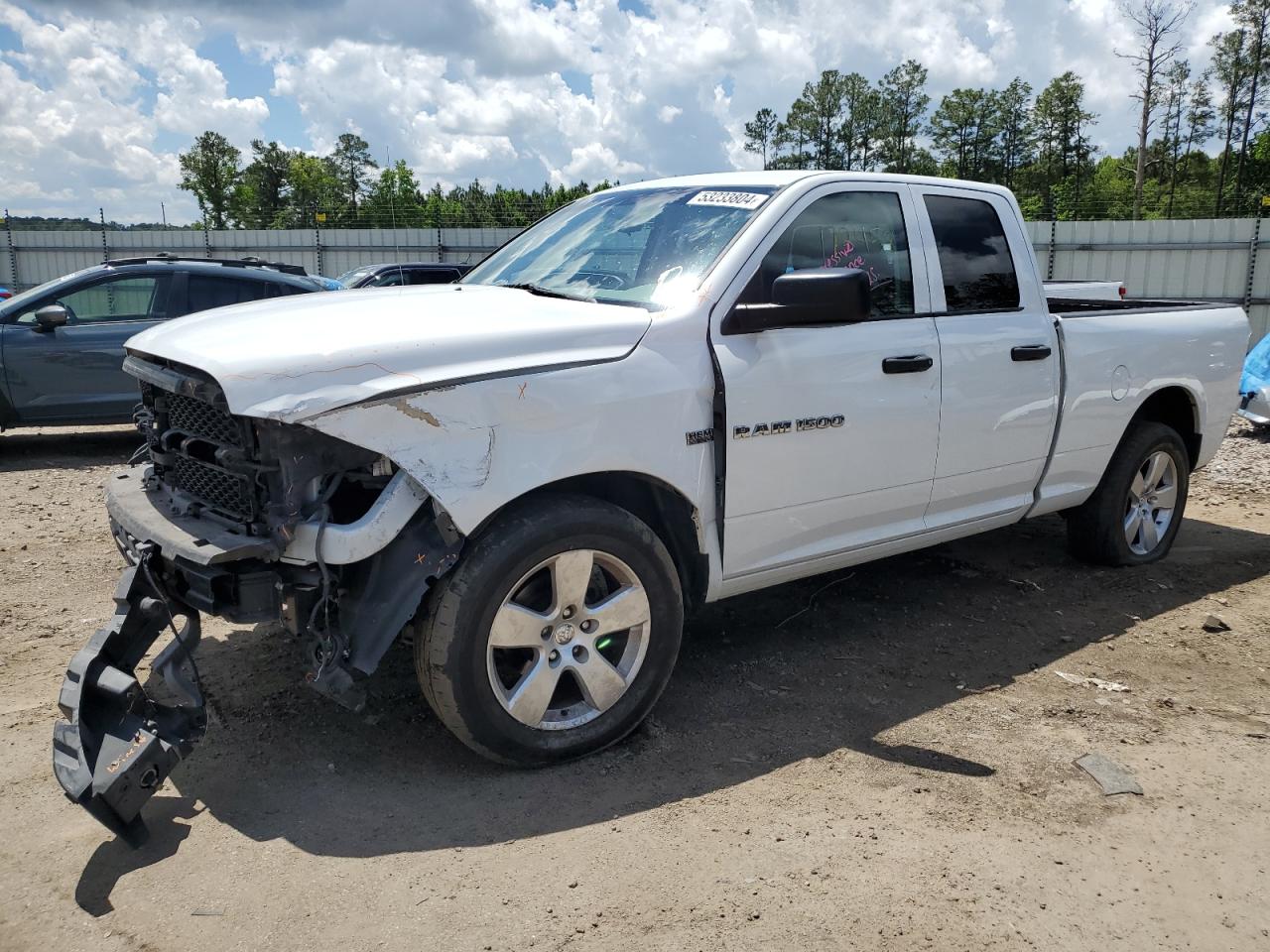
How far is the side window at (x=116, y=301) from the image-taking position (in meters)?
8.88

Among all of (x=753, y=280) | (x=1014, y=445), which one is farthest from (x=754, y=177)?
(x=1014, y=445)

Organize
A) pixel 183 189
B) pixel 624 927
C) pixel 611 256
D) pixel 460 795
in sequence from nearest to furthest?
pixel 624 927, pixel 460 795, pixel 611 256, pixel 183 189

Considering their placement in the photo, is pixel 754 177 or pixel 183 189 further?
pixel 183 189

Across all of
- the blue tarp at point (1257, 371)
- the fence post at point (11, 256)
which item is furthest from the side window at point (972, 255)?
the fence post at point (11, 256)

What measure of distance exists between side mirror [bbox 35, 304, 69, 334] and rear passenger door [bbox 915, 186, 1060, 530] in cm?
735

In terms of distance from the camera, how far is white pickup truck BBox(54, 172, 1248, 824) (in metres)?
3.05

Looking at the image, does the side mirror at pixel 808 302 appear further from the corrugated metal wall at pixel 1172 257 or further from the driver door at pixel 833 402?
the corrugated metal wall at pixel 1172 257

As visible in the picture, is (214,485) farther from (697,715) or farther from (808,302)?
(808,302)

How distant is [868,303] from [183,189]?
6537 cm

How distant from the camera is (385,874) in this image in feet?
9.51

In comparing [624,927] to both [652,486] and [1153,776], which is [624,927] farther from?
[1153,776]

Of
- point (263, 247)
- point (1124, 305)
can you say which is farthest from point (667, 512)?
point (263, 247)

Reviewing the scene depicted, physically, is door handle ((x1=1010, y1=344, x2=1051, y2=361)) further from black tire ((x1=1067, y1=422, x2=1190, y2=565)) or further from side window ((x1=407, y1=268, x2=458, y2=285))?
side window ((x1=407, y1=268, x2=458, y2=285))

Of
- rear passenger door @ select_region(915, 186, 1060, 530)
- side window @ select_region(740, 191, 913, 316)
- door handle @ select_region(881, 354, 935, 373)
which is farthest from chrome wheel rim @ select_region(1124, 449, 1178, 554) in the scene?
side window @ select_region(740, 191, 913, 316)
